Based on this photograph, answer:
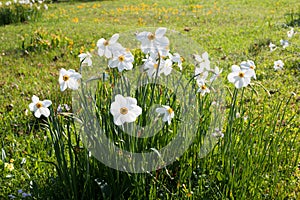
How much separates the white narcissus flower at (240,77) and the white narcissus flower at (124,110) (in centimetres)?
63

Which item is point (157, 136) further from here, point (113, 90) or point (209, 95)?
point (209, 95)

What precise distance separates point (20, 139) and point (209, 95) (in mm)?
1712

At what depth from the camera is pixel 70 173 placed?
6.85 feet

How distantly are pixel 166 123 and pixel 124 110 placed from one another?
0.61m

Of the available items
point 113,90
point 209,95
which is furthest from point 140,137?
point 209,95

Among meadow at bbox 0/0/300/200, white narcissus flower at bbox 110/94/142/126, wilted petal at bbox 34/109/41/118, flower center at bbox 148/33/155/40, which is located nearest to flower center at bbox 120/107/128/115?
white narcissus flower at bbox 110/94/142/126

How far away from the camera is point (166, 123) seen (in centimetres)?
222

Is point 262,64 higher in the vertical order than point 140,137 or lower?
lower

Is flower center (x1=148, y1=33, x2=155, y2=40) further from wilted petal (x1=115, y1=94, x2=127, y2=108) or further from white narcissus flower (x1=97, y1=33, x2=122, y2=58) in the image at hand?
wilted petal (x1=115, y1=94, x2=127, y2=108)

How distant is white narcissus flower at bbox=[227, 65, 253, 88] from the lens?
202 centimetres

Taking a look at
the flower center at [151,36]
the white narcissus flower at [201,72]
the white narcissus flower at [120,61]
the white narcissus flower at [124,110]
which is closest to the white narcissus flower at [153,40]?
the flower center at [151,36]

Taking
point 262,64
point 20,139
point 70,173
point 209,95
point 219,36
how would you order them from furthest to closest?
point 219,36 → point 262,64 → point 20,139 → point 209,95 → point 70,173

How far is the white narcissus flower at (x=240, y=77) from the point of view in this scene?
202 cm

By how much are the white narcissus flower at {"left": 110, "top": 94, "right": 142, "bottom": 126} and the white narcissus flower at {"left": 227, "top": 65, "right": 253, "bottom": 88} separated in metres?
0.63
